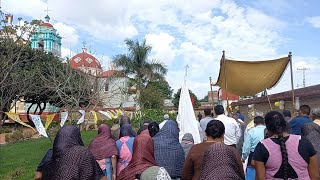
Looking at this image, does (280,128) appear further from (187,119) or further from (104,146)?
(187,119)

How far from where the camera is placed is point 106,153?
19.2 ft

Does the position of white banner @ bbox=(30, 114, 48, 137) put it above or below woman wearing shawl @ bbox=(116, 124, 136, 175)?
above

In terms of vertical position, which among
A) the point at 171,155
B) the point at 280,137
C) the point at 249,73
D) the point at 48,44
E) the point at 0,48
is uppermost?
the point at 48,44

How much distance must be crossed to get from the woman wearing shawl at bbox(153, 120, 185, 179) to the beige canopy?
18.1 feet

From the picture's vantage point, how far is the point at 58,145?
357 centimetres

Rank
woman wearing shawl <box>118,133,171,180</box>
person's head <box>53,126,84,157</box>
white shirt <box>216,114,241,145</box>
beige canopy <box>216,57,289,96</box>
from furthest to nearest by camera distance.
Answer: beige canopy <box>216,57,289,96</box>, white shirt <box>216,114,241,145</box>, woman wearing shawl <box>118,133,171,180</box>, person's head <box>53,126,84,157</box>

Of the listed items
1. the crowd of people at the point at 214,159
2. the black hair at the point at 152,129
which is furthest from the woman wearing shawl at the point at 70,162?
the black hair at the point at 152,129

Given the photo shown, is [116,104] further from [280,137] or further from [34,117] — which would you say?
[280,137]

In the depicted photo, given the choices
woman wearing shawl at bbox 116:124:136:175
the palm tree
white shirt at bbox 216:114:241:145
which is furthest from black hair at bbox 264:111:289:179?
the palm tree

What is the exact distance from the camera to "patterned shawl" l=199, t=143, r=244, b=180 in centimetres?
342

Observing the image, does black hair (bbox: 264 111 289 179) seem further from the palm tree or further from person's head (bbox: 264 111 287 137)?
the palm tree

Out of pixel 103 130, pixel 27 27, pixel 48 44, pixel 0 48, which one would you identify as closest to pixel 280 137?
pixel 103 130

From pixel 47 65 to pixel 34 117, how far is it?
998 inches

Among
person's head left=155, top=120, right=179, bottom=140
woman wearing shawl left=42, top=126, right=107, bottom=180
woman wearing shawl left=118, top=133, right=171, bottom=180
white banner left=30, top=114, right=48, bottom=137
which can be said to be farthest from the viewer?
white banner left=30, top=114, right=48, bottom=137
